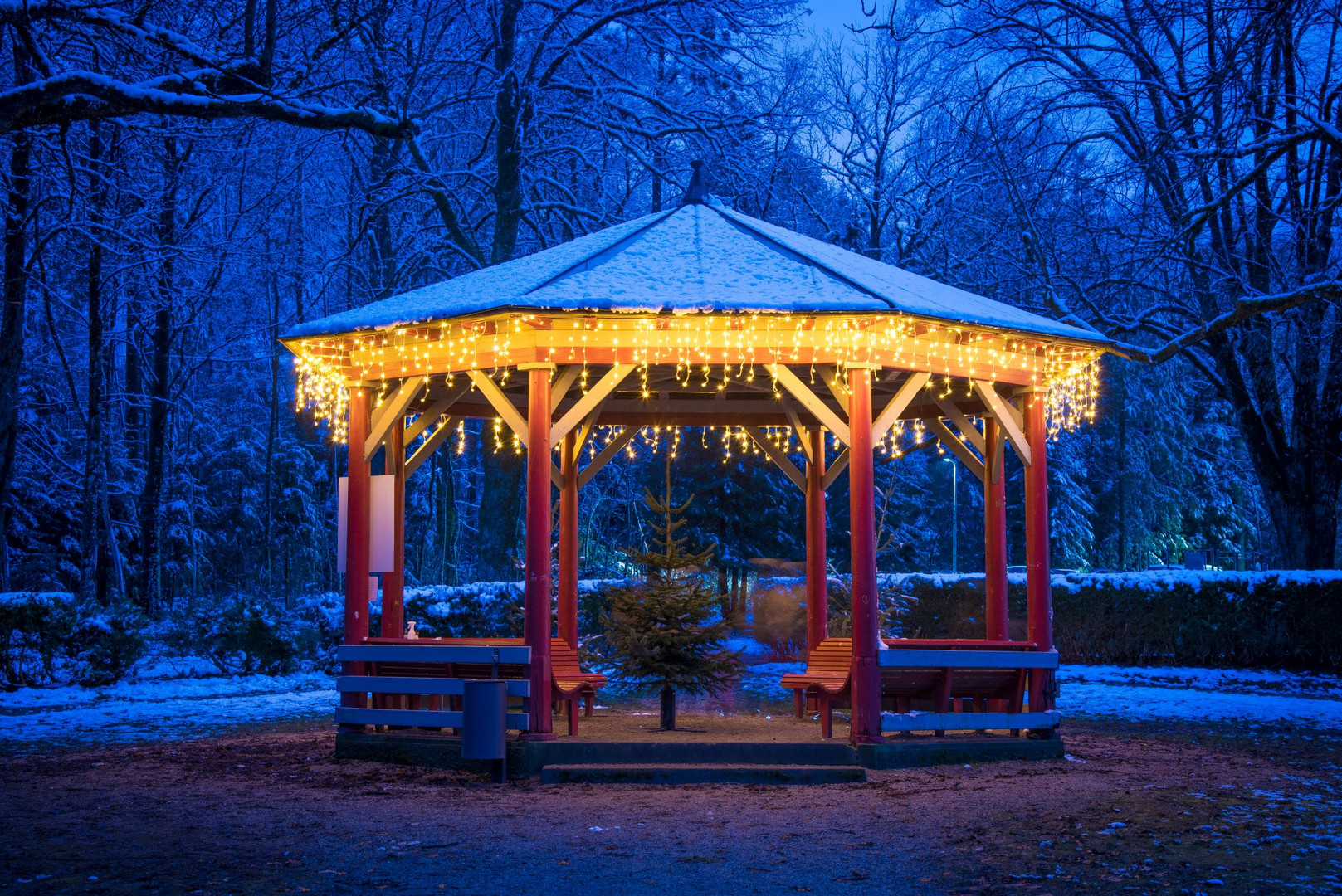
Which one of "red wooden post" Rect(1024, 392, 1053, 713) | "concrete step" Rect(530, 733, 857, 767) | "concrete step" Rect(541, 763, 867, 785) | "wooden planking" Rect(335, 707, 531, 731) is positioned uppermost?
"red wooden post" Rect(1024, 392, 1053, 713)

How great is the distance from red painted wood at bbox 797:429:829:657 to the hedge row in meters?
8.36

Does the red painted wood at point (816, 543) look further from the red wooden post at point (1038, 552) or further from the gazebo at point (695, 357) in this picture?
the red wooden post at point (1038, 552)

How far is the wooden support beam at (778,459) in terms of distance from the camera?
12.9 meters

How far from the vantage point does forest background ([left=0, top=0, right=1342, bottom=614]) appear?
1349 cm

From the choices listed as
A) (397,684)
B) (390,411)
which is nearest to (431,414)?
(390,411)

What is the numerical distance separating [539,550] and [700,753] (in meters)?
1.99

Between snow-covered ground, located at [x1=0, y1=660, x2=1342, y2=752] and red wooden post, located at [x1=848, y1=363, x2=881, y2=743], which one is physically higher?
red wooden post, located at [x1=848, y1=363, x2=881, y2=743]

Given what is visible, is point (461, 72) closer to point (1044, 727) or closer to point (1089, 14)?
point (1089, 14)

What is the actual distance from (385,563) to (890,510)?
73.8ft

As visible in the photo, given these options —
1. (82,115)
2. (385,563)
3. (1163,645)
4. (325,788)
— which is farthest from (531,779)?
(1163,645)

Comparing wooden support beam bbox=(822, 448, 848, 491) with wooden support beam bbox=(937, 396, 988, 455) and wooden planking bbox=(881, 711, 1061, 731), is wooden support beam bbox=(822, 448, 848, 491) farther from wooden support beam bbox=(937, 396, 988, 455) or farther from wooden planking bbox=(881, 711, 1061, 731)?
wooden planking bbox=(881, 711, 1061, 731)

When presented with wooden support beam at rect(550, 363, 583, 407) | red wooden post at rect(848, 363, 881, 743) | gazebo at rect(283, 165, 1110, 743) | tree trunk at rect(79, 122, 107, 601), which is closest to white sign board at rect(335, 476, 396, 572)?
gazebo at rect(283, 165, 1110, 743)

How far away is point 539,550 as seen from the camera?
366 inches

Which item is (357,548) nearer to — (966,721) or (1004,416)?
(966,721)
